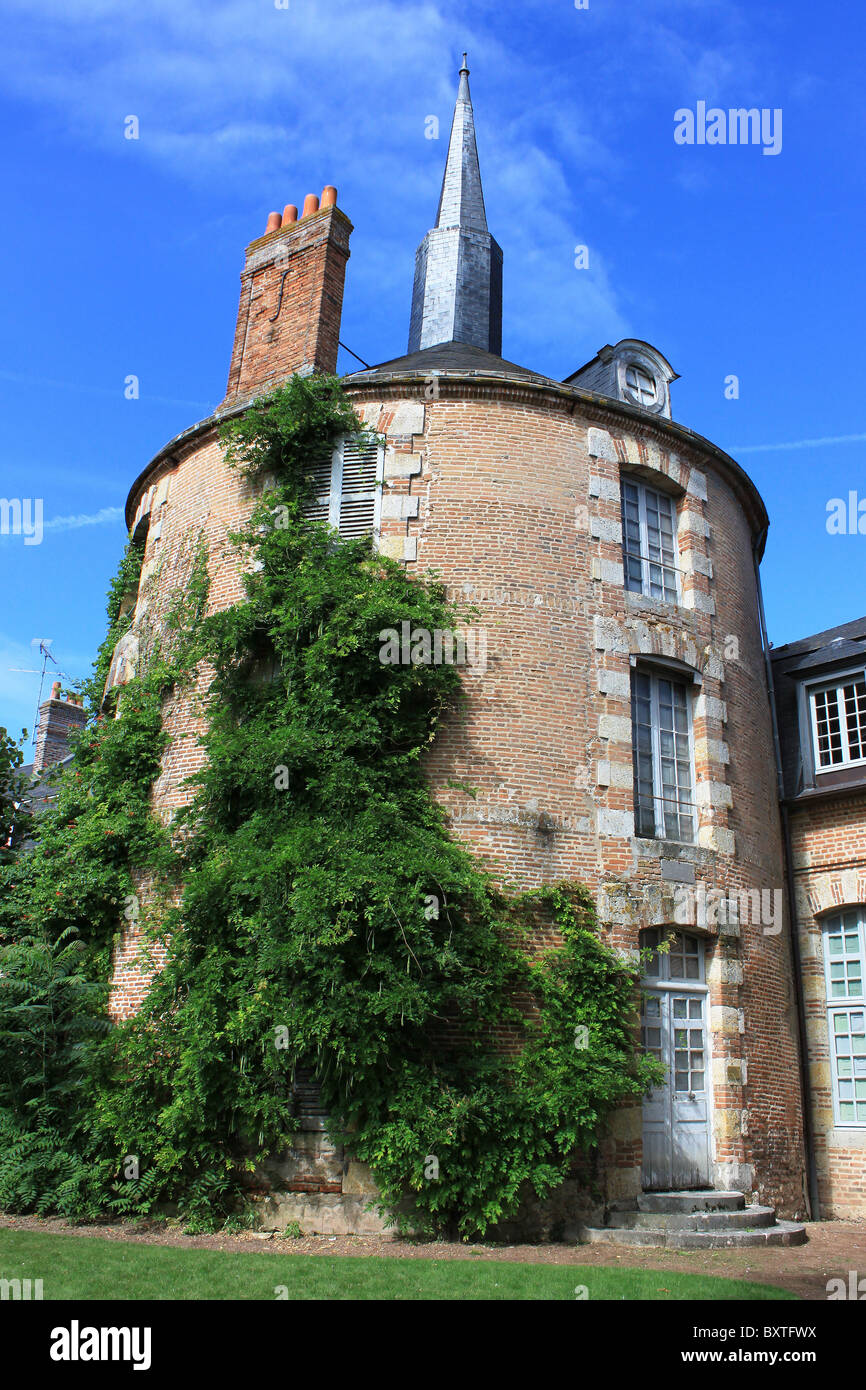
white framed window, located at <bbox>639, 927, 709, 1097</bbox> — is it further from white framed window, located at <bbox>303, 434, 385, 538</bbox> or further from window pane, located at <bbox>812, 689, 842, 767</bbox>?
white framed window, located at <bbox>303, 434, 385, 538</bbox>

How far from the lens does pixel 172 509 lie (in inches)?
554

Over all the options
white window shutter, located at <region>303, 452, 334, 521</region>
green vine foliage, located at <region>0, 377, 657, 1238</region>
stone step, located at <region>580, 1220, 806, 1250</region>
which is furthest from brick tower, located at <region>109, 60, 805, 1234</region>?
white window shutter, located at <region>303, 452, 334, 521</region>

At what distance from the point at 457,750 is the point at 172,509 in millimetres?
5761

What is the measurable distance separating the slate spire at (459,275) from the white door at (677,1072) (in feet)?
34.8

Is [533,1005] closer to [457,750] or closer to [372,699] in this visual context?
[457,750]

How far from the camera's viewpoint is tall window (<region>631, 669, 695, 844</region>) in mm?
12141

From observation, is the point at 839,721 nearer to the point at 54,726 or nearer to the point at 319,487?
the point at 319,487

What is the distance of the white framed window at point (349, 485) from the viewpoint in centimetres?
1220

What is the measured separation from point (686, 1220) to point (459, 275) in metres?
14.4

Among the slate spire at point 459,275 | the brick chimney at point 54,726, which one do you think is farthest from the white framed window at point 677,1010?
the brick chimney at point 54,726

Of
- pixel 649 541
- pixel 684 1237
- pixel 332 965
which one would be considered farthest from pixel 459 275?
pixel 684 1237

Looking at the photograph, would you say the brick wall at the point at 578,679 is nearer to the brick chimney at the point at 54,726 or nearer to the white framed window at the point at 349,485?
the white framed window at the point at 349,485

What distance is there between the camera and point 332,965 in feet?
30.1
